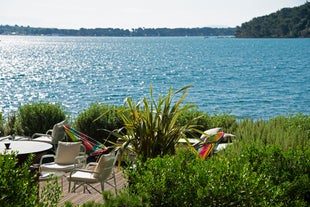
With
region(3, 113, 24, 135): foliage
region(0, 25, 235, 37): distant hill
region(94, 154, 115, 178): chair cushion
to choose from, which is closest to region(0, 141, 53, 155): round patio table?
region(94, 154, 115, 178): chair cushion

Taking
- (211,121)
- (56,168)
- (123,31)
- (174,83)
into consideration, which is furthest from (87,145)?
(123,31)

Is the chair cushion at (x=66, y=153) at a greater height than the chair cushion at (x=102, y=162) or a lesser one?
lesser

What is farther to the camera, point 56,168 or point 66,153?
point 66,153

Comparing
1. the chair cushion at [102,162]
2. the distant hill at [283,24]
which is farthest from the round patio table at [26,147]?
the distant hill at [283,24]

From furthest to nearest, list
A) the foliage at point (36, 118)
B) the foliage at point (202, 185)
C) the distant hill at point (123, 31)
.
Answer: the distant hill at point (123, 31), the foliage at point (36, 118), the foliage at point (202, 185)

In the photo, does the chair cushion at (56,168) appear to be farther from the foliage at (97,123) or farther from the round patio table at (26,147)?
the foliage at (97,123)

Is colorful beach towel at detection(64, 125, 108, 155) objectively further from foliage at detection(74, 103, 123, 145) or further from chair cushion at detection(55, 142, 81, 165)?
foliage at detection(74, 103, 123, 145)

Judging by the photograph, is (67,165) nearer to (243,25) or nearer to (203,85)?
(203,85)

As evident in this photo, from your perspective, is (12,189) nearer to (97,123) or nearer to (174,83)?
(97,123)

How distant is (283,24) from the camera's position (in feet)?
363

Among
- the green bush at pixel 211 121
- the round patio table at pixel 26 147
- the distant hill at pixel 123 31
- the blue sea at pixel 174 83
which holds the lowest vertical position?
the distant hill at pixel 123 31

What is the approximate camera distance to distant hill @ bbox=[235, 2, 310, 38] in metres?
102

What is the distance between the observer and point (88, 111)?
10102 millimetres

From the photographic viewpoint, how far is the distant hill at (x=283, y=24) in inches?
4028
